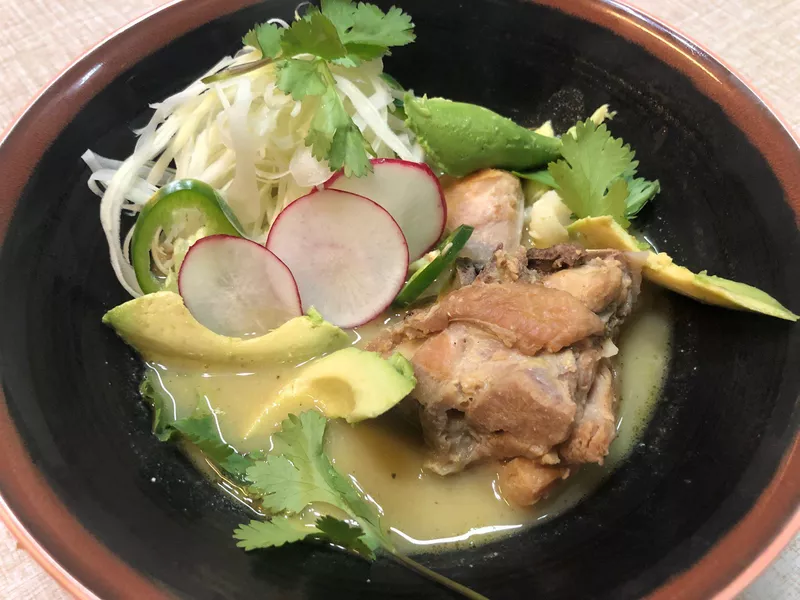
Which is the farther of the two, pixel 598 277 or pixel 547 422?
pixel 598 277

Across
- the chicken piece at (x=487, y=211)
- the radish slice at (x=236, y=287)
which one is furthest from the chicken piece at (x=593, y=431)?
the radish slice at (x=236, y=287)

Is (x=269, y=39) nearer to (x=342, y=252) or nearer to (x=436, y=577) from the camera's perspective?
(x=342, y=252)

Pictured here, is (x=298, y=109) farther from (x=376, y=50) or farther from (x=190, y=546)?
(x=190, y=546)

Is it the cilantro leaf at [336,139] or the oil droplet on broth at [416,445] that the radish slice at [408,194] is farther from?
the oil droplet on broth at [416,445]

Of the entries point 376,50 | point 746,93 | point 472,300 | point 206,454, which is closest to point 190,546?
point 206,454

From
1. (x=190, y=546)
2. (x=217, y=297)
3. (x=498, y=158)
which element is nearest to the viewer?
(x=190, y=546)

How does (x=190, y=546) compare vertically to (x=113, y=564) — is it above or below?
below
